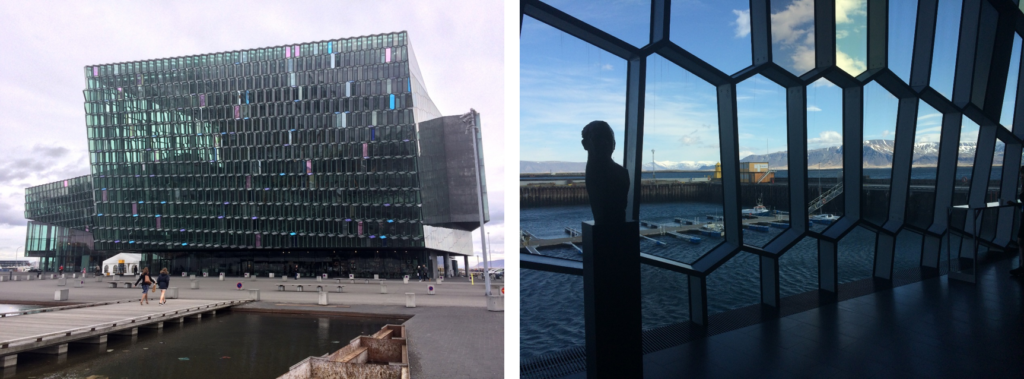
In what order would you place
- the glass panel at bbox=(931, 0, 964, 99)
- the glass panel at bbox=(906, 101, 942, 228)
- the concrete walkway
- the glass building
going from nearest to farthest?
the glass panel at bbox=(931, 0, 964, 99) → the concrete walkway → the glass panel at bbox=(906, 101, 942, 228) → the glass building

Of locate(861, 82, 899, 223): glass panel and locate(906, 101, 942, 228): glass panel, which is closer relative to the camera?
locate(861, 82, 899, 223): glass panel

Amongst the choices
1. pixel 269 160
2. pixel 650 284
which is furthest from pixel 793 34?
pixel 269 160

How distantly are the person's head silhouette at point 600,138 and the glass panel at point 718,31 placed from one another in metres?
1.72

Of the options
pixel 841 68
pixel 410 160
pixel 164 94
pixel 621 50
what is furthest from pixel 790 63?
pixel 164 94

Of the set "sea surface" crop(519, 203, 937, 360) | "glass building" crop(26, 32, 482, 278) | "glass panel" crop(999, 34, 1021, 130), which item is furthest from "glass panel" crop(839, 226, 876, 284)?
"glass building" crop(26, 32, 482, 278)

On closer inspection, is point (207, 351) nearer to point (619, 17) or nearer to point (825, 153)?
point (619, 17)

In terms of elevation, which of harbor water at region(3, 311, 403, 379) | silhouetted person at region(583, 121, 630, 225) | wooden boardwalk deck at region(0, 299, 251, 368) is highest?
silhouetted person at region(583, 121, 630, 225)

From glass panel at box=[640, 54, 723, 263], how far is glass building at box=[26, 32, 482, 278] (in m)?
23.5

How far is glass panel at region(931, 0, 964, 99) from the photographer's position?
586 centimetres

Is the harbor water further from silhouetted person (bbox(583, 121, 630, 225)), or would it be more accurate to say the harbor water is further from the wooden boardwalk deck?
silhouetted person (bbox(583, 121, 630, 225))

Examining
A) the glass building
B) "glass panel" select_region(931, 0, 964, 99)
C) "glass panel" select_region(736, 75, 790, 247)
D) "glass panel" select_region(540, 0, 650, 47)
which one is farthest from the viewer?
the glass building

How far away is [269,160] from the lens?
30359 mm

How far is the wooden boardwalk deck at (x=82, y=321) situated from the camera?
25.9 feet

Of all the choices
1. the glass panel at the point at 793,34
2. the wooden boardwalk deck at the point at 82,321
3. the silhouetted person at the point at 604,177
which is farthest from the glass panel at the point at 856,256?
the wooden boardwalk deck at the point at 82,321
